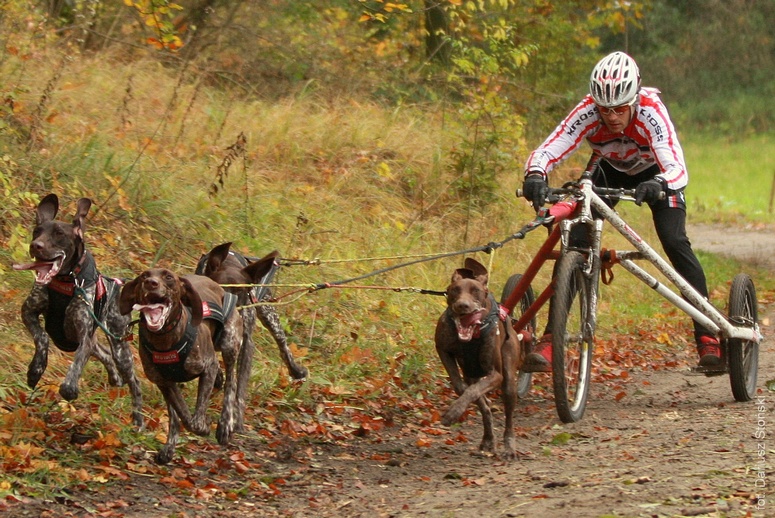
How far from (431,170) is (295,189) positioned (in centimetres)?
250

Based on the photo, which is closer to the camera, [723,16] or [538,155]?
[538,155]

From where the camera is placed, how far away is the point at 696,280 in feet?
25.6

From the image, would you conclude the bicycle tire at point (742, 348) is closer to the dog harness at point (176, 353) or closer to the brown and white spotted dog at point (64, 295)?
the dog harness at point (176, 353)

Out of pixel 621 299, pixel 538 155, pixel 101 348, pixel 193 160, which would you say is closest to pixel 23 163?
pixel 193 160

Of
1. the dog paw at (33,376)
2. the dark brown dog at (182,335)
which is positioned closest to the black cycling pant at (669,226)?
the dark brown dog at (182,335)

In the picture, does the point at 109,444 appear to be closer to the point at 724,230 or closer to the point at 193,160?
the point at 193,160

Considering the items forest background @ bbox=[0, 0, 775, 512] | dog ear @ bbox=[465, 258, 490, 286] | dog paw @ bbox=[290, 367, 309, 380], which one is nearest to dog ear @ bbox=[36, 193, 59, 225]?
forest background @ bbox=[0, 0, 775, 512]

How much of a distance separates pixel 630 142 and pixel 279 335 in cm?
280

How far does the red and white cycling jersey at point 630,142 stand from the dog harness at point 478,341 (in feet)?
4.65

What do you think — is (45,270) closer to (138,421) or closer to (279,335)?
(138,421)

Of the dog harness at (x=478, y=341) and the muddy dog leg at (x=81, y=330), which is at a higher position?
the dog harness at (x=478, y=341)

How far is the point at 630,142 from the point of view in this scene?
25.2 ft

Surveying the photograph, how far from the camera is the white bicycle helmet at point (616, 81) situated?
7.19 m

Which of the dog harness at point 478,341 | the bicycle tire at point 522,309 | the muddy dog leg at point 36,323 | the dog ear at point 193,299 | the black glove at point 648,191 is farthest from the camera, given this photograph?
the bicycle tire at point 522,309
